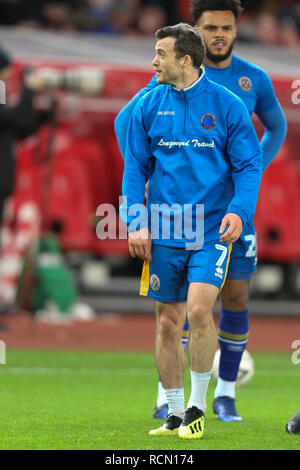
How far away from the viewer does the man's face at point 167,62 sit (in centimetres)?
528

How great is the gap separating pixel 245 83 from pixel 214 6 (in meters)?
0.46

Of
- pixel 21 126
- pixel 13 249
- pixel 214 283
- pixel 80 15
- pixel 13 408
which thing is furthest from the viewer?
pixel 80 15

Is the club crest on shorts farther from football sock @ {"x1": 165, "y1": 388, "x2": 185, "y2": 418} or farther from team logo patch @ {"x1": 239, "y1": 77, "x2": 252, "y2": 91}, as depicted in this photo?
team logo patch @ {"x1": 239, "y1": 77, "x2": 252, "y2": 91}

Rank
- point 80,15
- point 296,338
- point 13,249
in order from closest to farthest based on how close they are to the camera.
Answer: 1. point 296,338
2. point 13,249
3. point 80,15

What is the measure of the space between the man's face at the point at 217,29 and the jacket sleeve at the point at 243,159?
0.83 meters

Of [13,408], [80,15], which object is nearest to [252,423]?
[13,408]

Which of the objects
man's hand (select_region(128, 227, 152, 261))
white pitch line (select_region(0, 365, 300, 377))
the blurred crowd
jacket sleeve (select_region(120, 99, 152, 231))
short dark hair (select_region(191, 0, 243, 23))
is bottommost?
white pitch line (select_region(0, 365, 300, 377))

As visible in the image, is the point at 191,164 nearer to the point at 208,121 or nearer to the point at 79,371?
the point at 208,121

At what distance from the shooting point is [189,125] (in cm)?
534

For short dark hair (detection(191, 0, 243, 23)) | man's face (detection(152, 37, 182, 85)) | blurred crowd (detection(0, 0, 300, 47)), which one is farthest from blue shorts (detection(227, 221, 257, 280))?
blurred crowd (detection(0, 0, 300, 47))

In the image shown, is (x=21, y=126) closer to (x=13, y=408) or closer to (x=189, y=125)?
(x=13, y=408)

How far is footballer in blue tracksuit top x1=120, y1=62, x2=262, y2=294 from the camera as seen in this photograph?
5.32 meters

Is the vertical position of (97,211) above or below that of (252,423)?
below

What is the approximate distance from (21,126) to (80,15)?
17.7 ft
